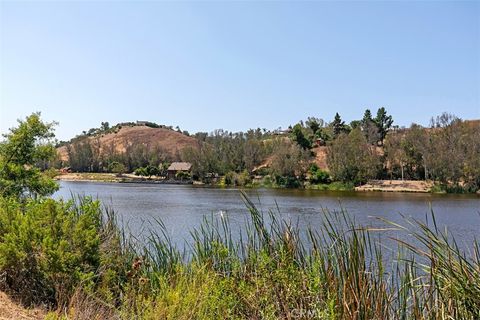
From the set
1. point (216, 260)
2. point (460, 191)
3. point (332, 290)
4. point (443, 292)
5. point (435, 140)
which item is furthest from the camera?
point (435, 140)

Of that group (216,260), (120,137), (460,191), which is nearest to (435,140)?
(460,191)

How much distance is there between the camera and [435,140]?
72500 millimetres

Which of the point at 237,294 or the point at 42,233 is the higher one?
the point at 42,233

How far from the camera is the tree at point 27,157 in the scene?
14.9 metres

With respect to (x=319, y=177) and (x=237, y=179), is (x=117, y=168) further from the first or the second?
(x=319, y=177)

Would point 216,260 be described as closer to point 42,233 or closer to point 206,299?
point 206,299

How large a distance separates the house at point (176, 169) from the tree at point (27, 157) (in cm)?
9043

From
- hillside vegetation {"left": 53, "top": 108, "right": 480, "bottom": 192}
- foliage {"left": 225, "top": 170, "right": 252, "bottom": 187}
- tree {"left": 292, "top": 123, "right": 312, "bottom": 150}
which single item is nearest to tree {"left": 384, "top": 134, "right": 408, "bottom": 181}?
hillside vegetation {"left": 53, "top": 108, "right": 480, "bottom": 192}

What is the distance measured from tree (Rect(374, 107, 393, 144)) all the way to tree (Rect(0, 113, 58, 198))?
86803 millimetres

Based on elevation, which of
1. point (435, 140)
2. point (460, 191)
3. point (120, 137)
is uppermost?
point (120, 137)

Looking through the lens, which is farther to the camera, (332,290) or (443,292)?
(332,290)

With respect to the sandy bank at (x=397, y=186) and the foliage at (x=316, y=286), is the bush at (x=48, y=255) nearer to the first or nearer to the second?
the foliage at (x=316, y=286)

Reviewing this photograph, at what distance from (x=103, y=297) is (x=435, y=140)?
243 ft

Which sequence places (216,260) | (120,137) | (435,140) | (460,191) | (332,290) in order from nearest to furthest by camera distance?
(332,290) < (216,260) < (460,191) < (435,140) < (120,137)
